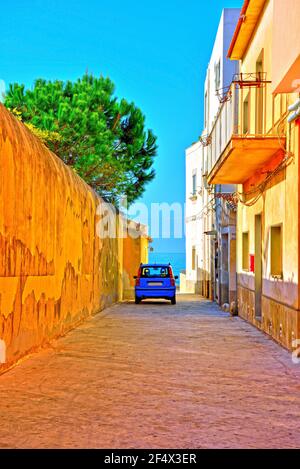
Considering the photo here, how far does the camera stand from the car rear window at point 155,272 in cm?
2436

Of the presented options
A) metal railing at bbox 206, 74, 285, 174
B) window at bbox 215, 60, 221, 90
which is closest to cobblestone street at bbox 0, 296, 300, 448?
metal railing at bbox 206, 74, 285, 174

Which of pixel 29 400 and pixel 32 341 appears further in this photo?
pixel 32 341

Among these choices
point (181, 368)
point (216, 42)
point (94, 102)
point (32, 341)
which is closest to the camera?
point (181, 368)

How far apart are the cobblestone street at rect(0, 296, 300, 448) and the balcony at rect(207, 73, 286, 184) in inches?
148

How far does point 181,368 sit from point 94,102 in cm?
2451

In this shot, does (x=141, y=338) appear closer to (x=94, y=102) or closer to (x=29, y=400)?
(x=29, y=400)

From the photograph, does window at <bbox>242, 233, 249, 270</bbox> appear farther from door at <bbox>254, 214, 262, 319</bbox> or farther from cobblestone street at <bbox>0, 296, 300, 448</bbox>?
cobblestone street at <bbox>0, 296, 300, 448</bbox>

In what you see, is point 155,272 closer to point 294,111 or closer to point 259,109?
point 259,109

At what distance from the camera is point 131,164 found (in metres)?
33.2

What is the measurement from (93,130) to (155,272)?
25.9 feet

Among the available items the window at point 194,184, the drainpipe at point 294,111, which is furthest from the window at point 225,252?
the drainpipe at point 294,111

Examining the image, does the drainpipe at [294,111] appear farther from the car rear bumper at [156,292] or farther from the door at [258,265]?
the car rear bumper at [156,292]

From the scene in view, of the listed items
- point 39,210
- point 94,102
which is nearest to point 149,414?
point 39,210

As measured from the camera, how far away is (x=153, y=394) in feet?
23.6
